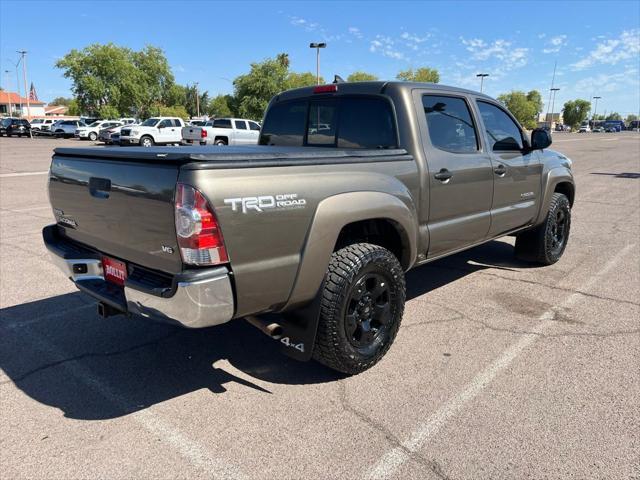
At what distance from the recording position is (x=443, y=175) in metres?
3.82

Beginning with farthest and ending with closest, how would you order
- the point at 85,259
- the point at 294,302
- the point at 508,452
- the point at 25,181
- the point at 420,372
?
the point at 25,181
the point at 420,372
the point at 85,259
the point at 294,302
the point at 508,452

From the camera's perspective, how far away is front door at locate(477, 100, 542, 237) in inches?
180

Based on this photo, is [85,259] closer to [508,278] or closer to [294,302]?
[294,302]

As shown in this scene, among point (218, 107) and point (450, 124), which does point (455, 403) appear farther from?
point (218, 107)

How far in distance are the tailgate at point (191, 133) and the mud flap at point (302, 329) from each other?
2333cm

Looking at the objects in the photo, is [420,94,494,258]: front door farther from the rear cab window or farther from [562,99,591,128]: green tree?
[562,99,591,128]: green tree

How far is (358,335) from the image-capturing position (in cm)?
329

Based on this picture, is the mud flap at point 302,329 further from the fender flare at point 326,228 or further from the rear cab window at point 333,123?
the rear cab window at point 333,123

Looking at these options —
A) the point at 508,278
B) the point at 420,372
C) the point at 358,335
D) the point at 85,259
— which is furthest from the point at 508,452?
the point at 508,278

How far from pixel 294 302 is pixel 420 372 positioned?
1.13 m

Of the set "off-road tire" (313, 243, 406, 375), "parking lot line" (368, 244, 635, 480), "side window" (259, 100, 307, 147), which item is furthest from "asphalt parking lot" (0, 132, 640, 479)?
"side window" (259, 100, 307, 147)

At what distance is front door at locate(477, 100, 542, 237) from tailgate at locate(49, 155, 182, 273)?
316 cm

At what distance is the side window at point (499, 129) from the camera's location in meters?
4.60

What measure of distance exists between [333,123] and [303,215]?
66.1 inches
